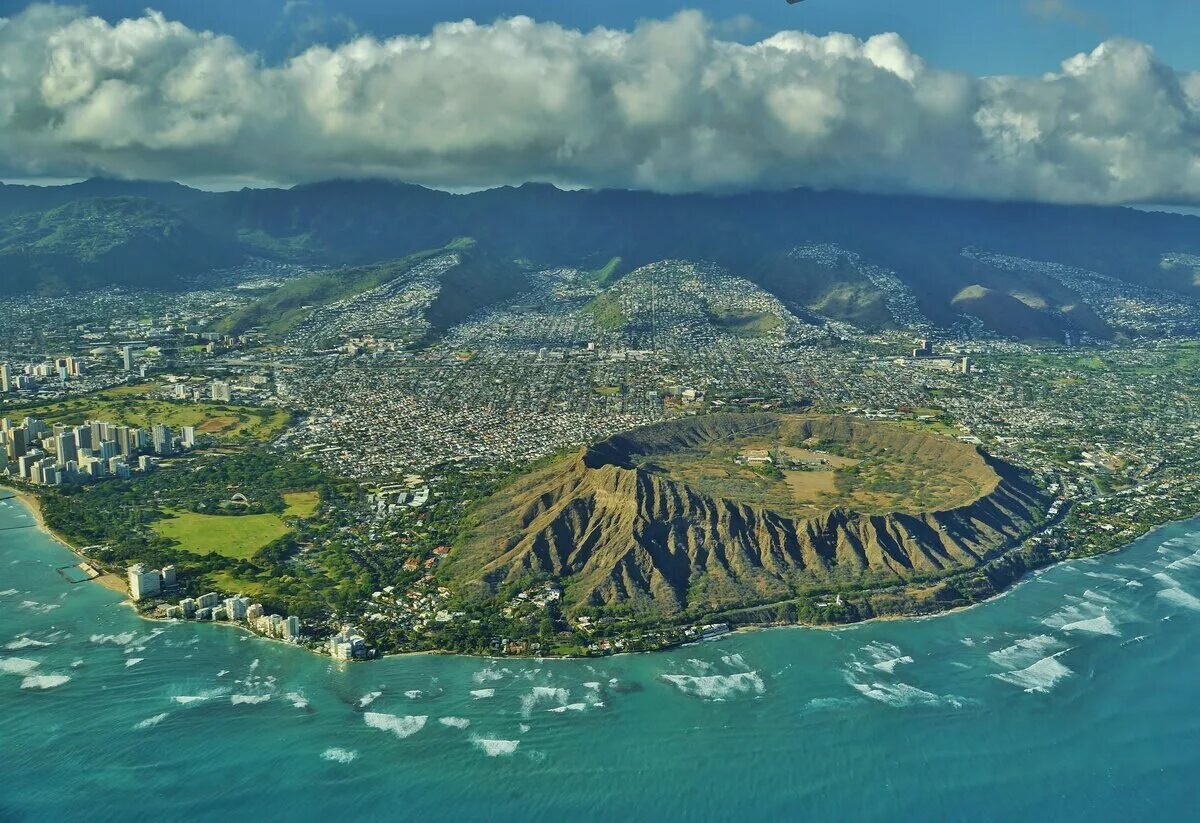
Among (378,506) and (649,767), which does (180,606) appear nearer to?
(378,506)

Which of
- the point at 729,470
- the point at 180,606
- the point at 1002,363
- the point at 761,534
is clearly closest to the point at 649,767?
the point at 761,534

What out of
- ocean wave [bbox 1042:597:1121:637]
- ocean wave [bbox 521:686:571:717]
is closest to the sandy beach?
ocean wave [bbox 521:686:571:717]

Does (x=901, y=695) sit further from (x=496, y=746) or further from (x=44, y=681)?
(x=44, y=681)

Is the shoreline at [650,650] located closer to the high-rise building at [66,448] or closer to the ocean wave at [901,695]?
the ocean wave at [901,695]

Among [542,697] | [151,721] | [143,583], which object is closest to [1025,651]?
[542,697]

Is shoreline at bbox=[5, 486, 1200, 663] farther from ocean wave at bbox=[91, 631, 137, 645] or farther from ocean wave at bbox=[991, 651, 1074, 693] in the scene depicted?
ocean wave at bbox=[991, 651, 1074, 693]
